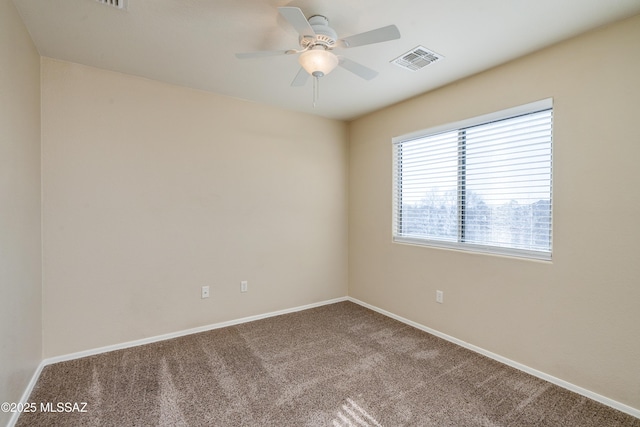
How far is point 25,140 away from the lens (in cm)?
199

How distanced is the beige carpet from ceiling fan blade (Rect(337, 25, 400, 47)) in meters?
2.24

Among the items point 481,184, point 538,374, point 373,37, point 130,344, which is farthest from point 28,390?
point 481,184

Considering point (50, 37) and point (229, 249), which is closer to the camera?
point (50, 37)

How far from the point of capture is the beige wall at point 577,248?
6.09 ft

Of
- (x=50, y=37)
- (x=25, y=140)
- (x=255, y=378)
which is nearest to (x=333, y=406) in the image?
(x=255, y=378)

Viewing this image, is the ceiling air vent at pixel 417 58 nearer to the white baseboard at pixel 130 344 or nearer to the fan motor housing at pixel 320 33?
the fan motor housing at pixel 320 33

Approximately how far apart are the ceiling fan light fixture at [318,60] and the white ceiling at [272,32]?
22 centimetres

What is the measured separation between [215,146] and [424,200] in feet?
7.64

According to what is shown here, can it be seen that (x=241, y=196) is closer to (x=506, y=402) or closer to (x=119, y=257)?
(x=119, y=257)

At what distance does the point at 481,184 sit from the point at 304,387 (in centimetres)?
227

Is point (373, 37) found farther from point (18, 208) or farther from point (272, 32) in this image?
point (18, 208)

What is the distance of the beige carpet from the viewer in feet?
5.89

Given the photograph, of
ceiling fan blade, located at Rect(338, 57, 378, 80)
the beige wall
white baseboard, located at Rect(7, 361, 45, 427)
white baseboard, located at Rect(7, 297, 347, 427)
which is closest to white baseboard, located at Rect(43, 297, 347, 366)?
white baseboard, located at Rect(7, 297, 347, 427)

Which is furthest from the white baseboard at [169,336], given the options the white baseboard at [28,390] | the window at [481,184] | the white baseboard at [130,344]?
the window at [481,184]
